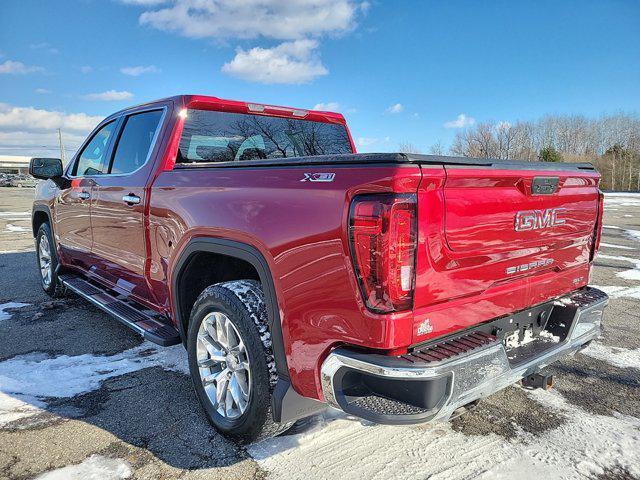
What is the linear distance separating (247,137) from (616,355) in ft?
11.6

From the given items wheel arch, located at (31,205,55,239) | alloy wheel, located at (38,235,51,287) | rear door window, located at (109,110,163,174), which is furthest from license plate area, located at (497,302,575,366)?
alloy wheel, located at (38,235,51,287)

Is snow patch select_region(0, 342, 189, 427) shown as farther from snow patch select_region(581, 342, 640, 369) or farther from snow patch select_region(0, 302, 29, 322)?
snow patch select_region(581, 342, 640, 369)

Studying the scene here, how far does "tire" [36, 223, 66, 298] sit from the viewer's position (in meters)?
5.61

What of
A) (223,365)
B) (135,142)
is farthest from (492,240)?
(135,142)

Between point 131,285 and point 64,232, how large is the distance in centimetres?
182

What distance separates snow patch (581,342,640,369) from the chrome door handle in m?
3.82

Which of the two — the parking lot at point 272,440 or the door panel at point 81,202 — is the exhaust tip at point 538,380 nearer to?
the parking lot at point 272,440

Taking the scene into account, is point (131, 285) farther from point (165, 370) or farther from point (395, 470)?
point (395, 470)

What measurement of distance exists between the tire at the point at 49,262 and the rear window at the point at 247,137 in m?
2.97

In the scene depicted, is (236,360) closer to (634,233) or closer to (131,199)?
(131,199)

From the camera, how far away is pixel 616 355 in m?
4.05

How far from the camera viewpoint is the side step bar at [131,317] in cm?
324

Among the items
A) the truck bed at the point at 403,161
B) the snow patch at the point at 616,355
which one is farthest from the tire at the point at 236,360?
the snow patch at the point at 616,355

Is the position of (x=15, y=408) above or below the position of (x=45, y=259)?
below
